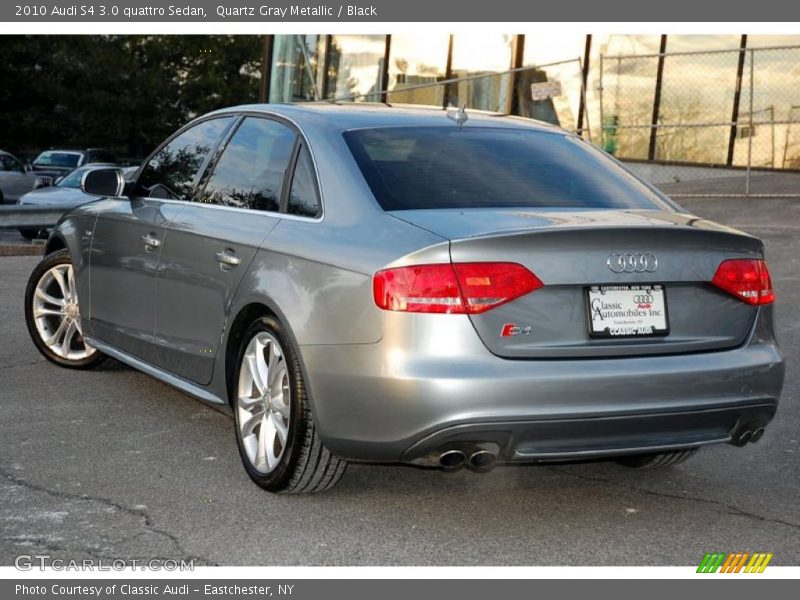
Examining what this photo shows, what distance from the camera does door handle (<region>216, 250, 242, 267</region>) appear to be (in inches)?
219

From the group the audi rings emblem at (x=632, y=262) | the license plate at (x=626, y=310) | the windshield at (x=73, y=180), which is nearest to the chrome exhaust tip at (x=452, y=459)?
the license plate at (x=626, y=310)

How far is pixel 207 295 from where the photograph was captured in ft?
19.1

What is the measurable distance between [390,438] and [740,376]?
138 cm

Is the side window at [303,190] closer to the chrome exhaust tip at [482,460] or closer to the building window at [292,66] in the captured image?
the chrome exhaust tip at [482,460]

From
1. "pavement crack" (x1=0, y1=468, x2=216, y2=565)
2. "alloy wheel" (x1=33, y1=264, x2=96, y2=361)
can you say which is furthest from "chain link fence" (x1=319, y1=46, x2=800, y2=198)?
"pavement crack" (x1=0, y1=468, x2=216, y2=565)

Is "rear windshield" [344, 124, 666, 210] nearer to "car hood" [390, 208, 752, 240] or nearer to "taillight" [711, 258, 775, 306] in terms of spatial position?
"car hood" [390, 208, 752, 240]

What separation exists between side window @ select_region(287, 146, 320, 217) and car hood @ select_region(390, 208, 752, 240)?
0.53 m

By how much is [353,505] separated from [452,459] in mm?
735

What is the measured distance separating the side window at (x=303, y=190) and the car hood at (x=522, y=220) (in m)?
0.53

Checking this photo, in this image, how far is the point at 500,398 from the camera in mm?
4477

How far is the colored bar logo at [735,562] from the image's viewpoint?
4.48 m

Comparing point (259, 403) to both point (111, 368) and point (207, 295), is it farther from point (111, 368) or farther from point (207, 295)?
point (111, 368)

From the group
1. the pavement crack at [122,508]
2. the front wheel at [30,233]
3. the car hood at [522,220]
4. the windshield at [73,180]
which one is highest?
the car hood at [522,220]
